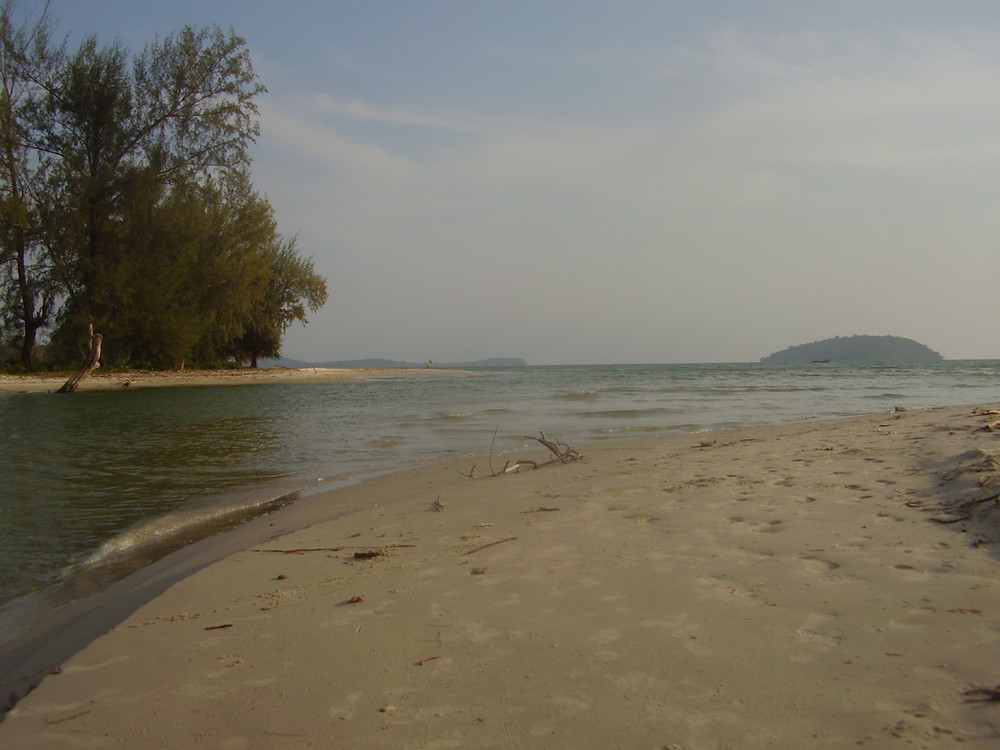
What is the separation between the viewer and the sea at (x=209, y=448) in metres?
4.75

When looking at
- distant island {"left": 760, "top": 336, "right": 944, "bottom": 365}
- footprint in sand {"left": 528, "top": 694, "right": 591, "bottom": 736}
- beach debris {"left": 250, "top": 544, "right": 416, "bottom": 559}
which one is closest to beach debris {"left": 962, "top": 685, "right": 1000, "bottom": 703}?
footprint in sand {"left": 528, "top": 694, "right": 591, "bottom": 736}

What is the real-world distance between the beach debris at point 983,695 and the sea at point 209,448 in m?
3.90

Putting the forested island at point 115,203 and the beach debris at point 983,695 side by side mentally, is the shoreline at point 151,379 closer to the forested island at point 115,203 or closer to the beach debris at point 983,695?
the forested island at point 115,203

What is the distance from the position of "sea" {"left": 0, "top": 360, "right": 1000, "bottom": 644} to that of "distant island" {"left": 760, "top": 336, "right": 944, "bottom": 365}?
4539 inches

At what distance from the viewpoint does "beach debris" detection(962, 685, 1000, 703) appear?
6.29ft

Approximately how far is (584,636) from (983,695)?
48.0 inches

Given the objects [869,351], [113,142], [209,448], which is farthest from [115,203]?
[869,351]

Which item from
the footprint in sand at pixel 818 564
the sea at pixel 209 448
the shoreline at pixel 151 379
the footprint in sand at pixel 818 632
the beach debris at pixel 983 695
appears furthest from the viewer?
the shoreline at pixel 151 379

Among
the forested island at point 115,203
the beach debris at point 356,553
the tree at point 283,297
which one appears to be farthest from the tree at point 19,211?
the beach debris at point 356,553

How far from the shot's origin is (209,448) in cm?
1002

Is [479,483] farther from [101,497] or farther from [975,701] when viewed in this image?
[975,701]

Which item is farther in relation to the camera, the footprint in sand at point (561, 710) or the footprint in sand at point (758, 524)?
the footprint in sand at point (758, 524)

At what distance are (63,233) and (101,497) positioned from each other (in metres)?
26.3

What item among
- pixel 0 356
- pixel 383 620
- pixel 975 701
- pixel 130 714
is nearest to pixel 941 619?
pixel 975 701
